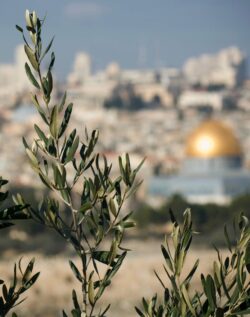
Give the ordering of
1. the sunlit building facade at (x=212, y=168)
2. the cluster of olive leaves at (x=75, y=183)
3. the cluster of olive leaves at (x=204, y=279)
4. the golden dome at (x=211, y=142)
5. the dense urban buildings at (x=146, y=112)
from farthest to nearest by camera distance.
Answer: the dense urban buildings at (x=146, y=112)
the sunlit building facade at (x=212, y=168)
the golden dome at (x=211, y=142)
the cluster of olive leaves at (x=75, y=183)
the cluster of olive leaves at (x=204, y=279)

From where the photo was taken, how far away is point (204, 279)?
3.05m

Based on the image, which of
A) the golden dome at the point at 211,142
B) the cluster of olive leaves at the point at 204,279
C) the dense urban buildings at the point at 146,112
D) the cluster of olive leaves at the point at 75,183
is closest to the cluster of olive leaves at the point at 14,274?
the cluster of olive leaves at the point at 75,183

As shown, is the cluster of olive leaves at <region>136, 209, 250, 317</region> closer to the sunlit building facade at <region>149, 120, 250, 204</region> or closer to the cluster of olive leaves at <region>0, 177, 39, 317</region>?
the cluster of olive leaves at <region>0, 177, 39, 317</region>

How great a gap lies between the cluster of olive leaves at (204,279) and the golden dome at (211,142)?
3843 centimetres

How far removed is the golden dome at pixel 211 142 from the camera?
137 feet

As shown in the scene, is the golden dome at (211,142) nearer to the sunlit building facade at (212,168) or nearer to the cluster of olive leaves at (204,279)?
the sunlit building facade at (212,168)

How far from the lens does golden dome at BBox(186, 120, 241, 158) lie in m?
41.8

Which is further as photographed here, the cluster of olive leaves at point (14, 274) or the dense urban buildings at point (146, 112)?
the dense urban buildings at point (146, 112)

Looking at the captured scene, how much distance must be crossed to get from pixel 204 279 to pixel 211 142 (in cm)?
3892

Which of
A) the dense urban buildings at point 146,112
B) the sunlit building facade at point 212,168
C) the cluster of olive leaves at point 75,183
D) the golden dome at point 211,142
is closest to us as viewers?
the cluster of olive leaves at point 75,183

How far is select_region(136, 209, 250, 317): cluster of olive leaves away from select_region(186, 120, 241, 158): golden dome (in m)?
38.4

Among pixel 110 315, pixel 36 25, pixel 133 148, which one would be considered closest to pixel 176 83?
pixel 133 148

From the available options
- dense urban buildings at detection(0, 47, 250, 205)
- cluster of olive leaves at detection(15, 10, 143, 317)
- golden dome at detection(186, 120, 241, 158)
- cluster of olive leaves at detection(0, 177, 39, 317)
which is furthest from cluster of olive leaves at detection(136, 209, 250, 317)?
dense urban buildings at detection(0, 47, 250, 205)

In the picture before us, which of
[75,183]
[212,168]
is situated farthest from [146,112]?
[75,183]
